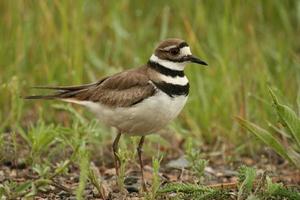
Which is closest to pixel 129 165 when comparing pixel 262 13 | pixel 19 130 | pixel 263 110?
pixel 19 130

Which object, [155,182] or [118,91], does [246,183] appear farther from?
[118,91]

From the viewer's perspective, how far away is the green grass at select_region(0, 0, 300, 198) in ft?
20.2

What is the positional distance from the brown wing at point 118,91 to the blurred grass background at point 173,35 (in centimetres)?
49

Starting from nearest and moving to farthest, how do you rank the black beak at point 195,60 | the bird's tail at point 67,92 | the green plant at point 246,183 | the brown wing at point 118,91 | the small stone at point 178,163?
the green plant at point 246,183 < the brown wing at point 118,91 < the black beak at point 195,60 < the bird's tail at point 67,92 < the small stone at point 178,163

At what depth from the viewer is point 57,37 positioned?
7.54 m

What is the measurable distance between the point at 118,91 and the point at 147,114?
1.29 feet

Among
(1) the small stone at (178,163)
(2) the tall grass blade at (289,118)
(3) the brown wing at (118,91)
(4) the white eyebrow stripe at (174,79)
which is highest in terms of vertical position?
(4) the white eyebrow stripe at (174,79)

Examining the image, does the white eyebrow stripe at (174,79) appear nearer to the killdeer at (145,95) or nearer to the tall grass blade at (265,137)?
the killdeer at (145,95)

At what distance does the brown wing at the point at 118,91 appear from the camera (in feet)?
17.0

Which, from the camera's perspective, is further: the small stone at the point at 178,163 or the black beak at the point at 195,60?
the small stone at the point at 178,163

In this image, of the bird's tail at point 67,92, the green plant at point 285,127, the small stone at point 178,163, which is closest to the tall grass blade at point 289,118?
the green plant at point 285,127

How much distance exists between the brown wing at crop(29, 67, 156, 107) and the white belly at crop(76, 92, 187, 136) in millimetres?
52

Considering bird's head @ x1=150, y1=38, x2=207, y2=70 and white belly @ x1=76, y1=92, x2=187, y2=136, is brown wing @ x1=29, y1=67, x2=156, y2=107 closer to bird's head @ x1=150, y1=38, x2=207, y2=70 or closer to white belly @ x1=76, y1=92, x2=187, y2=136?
white belly @ x1=76, y1=92, x2=187, y2=136

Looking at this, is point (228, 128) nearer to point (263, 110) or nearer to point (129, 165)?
point (263, 110)
